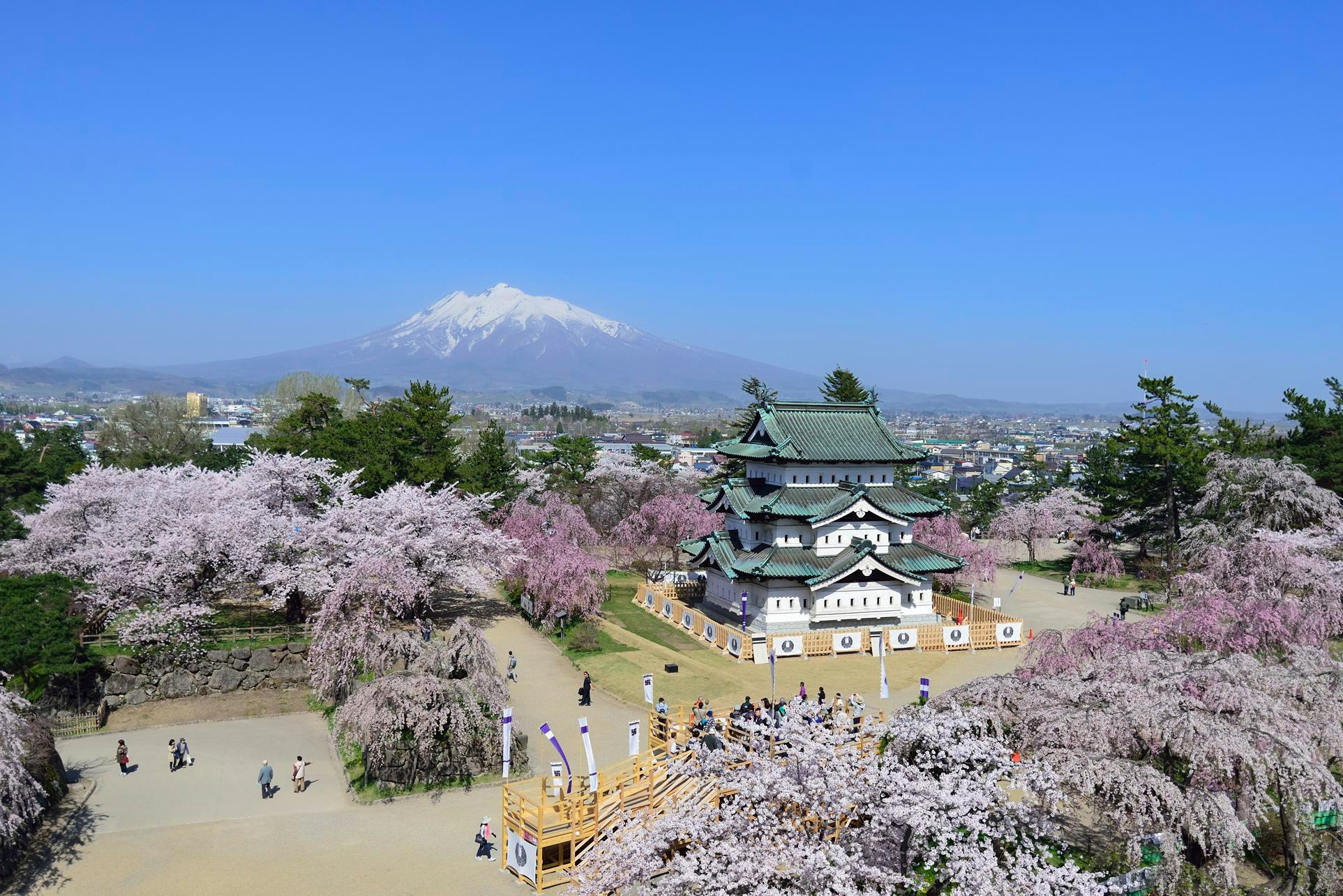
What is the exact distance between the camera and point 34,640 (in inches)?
895

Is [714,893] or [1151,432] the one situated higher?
[1151,432]

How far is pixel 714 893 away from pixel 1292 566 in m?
23.2

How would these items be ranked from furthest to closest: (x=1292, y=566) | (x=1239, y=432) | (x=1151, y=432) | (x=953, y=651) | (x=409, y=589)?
1. (x=1239, y=432)
2. (x=1151, y=432)
3. (x=953, y=651)
4. (x=409, y=589)
5. (x=1292, y=566)

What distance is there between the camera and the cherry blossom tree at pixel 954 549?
43.2 metres

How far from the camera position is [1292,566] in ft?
88.3

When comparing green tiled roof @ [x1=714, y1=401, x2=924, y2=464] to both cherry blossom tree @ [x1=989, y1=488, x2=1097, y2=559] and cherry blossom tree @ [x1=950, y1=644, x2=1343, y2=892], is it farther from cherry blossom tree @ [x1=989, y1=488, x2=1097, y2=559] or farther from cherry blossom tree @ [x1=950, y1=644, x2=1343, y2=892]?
cherry blossom tree @ [x1=989, y1=488, x2=1097, y2=559]

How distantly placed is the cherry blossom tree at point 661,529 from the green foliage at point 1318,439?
2902cm

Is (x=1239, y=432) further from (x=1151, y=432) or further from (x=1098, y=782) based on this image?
(x=1098, y=782)

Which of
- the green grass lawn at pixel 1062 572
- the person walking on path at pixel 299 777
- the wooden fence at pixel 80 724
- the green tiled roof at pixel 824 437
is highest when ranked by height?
the green tiled roof at pixel 824 437

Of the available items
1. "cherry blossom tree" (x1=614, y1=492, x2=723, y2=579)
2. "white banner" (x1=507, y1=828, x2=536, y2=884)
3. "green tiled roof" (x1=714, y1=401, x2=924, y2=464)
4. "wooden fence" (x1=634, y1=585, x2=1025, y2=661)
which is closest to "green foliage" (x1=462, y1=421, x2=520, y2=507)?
"cherry blossom tree" (x1=614, y1=492, x2=723, y2=579)

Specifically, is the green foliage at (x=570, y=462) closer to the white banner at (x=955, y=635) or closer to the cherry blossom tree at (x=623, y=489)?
the cherry blossom tree at (x=623, y=489)

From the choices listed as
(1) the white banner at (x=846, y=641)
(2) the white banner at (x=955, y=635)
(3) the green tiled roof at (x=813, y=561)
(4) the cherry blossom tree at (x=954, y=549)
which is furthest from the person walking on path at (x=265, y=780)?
(4) the cherry blossom tree at (x=954, y=549)

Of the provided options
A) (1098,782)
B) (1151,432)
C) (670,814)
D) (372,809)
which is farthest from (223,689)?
(1151,432)

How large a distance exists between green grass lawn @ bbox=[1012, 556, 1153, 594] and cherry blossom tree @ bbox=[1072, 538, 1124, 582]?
0.33m
